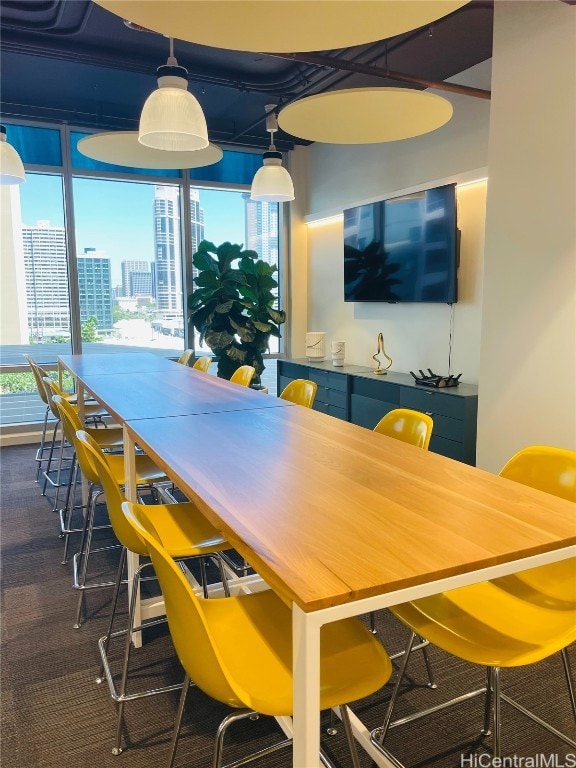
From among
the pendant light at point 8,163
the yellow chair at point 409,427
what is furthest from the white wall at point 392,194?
the pendant light at point 8,163

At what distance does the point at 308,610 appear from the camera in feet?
3.34

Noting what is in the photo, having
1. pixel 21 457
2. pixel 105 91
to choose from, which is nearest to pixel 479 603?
pixel 21 457

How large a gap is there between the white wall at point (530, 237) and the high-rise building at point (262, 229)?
4112mm

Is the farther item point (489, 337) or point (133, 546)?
point (489, 337)

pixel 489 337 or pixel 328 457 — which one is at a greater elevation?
pixel 489 337

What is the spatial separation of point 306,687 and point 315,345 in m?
5.63

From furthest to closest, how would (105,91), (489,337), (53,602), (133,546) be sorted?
(105,91) → (489,337) → (53,602) → (133,546)

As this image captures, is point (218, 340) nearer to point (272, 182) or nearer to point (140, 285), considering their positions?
point (140, 285)

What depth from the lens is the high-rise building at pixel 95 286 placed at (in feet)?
21.1

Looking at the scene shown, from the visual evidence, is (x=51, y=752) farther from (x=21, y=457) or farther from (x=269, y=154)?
(x=21, y=457)

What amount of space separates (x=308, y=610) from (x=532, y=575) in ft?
3.55

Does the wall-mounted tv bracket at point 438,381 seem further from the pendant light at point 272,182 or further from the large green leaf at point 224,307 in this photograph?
the large green leaf at point 224,307

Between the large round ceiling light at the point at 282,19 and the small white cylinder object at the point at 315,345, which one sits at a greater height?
the large round ceiling light at the point at 282,19

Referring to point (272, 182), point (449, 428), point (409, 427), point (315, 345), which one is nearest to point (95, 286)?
point (315, 345)
